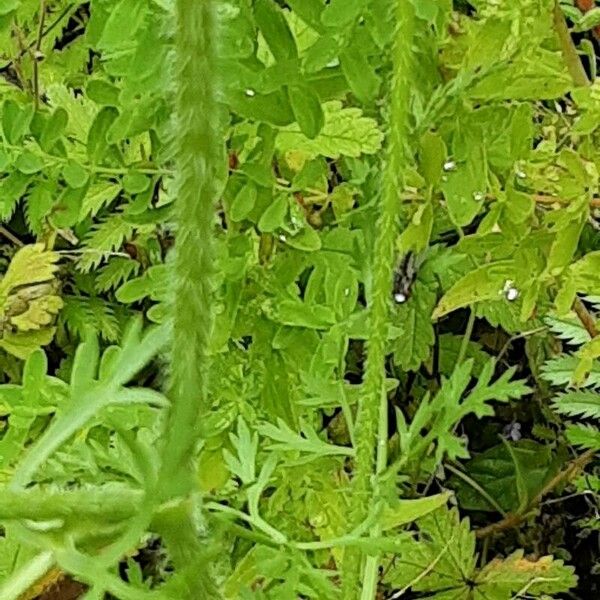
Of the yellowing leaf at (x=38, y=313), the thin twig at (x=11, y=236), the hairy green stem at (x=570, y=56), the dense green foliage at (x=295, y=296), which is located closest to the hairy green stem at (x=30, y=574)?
the dense green foliage at (x=295, y=296)

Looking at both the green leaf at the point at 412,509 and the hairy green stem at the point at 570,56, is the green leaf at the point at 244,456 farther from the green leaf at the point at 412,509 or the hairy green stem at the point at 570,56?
the hairy green stem at the point at 570,56

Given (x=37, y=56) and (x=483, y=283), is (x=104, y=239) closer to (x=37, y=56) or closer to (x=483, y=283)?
(x=37, y=56)

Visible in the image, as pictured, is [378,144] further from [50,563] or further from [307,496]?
[50,563]

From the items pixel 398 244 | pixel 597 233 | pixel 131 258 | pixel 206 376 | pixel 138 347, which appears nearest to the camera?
pixel 206 376

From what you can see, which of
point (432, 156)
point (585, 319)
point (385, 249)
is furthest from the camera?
point (585, 319)

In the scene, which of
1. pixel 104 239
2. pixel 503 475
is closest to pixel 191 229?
pixel 104 239

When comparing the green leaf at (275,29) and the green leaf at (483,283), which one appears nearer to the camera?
the green leaf at (275,29)

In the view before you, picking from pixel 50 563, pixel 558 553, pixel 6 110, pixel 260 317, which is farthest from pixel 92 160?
pixel 558 553
